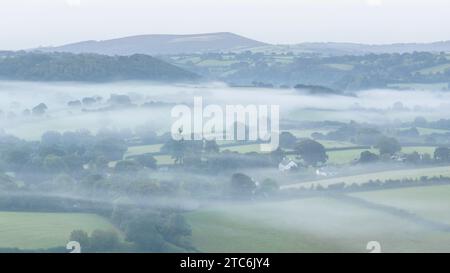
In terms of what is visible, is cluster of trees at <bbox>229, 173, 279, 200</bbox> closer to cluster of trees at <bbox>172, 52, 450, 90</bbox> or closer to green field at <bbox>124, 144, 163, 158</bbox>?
green field at <bbox>124, 144, 163, 158</bbox>

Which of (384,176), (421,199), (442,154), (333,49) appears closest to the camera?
(421,199)

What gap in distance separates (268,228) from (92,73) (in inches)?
441

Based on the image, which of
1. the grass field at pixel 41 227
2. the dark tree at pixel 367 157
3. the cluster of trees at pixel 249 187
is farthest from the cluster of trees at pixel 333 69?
the grass field at pixel 41 227

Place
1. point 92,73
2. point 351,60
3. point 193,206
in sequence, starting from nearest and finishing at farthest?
point 193,206 < point 92,73 < point 351,60

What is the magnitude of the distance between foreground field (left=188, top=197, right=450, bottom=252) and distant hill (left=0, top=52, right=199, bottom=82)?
381 inches

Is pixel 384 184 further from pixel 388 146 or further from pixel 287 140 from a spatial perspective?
pixel 287 140

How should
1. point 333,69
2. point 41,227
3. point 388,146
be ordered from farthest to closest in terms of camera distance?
1. point 333,69
2. point 388,146
3. point 41,227

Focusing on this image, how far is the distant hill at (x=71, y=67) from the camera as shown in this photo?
54.4ft

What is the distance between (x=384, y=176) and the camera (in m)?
8.80

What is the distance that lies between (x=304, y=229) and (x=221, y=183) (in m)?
1.51

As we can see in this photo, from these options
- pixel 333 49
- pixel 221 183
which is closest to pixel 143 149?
pixel 221 183

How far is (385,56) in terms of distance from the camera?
2105 cm
